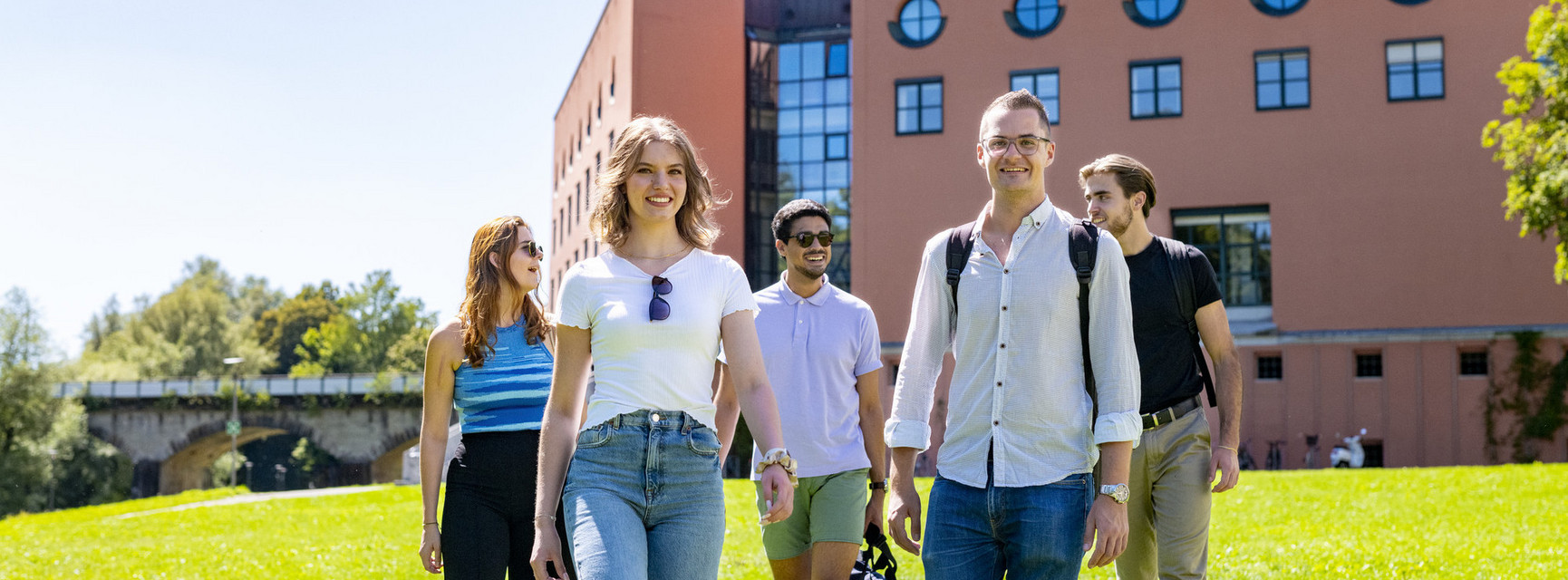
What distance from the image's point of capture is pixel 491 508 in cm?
462

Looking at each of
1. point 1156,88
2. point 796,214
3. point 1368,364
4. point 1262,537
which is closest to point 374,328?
point 1156,88

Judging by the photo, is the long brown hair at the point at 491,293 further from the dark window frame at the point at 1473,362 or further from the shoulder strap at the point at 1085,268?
the dark window frame at the point at 1473,362

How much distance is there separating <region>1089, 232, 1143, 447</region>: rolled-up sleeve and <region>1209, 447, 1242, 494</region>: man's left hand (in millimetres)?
1541

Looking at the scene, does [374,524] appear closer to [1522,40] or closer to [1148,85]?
[1148,85]

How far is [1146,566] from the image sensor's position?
5184 mm

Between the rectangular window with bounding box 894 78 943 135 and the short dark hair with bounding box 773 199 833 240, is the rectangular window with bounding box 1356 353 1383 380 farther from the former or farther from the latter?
the short dark hair with bounding box 773 199 833 240

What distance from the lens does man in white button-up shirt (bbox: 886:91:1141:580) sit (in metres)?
3.45

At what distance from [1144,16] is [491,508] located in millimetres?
35908

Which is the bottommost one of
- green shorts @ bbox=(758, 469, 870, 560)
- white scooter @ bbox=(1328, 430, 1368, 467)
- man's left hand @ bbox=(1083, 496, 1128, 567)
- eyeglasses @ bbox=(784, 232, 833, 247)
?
white scooter @ bbox=(1328, 430, 1368, 467)

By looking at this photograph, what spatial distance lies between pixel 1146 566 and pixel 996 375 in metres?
2.06

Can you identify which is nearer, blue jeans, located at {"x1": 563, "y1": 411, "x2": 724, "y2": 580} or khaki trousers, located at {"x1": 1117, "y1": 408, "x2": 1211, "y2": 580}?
blue jeans, located at {"x1": 563, "y1": 411, "x2": 724, "y2": 580}

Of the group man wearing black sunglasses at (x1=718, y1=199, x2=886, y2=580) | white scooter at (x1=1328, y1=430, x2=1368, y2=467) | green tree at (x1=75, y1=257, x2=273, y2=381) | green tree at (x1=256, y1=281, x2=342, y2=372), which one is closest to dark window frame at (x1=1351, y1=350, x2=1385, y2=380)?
white scooter at (x1=1328, y1=430, x2=1368, y2=467)

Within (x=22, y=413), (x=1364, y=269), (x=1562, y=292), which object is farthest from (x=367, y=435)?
(x=1562, y=292)

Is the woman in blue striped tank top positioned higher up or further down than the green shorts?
higher up
